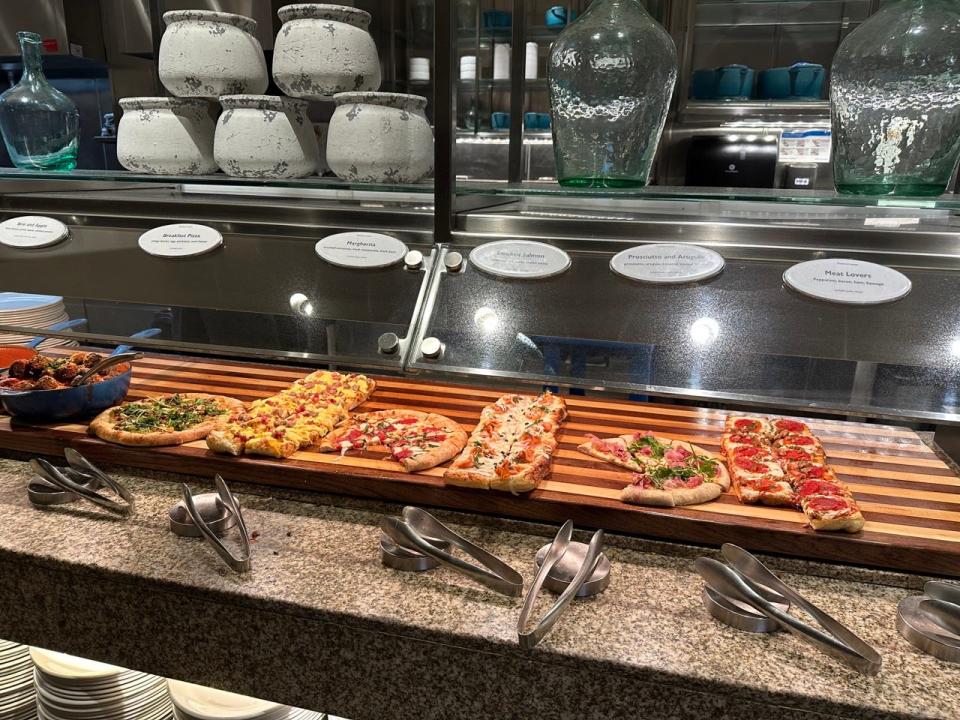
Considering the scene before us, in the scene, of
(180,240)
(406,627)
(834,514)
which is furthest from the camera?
(180,240)

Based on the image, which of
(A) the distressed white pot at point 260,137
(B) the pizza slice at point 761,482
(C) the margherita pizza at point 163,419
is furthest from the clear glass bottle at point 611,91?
(C) the margherita pizza at point 163,419

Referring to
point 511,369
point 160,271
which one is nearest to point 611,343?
point 511,369

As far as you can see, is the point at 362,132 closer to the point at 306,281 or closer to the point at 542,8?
the point at 306,281

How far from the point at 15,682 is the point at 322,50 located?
175 cm

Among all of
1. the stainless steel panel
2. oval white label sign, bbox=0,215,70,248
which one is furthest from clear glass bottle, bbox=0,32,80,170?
the stainless steel panel

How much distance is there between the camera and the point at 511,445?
1.53 m

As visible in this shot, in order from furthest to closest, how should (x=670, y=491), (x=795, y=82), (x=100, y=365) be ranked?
(x=795, y=82) < (x=100, y=365) < (x=670, y=491)

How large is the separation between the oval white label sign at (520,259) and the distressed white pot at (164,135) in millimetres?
684

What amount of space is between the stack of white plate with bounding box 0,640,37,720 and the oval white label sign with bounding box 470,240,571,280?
1521 mm

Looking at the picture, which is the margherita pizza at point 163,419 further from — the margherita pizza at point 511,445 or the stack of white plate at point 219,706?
the margherita pizza at point 511,445

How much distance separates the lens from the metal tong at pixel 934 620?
1031 millimetres

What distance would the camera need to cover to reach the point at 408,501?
143 cm

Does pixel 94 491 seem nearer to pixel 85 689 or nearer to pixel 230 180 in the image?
pixel 85 689

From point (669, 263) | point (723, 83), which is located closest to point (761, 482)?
point (669, 263)
